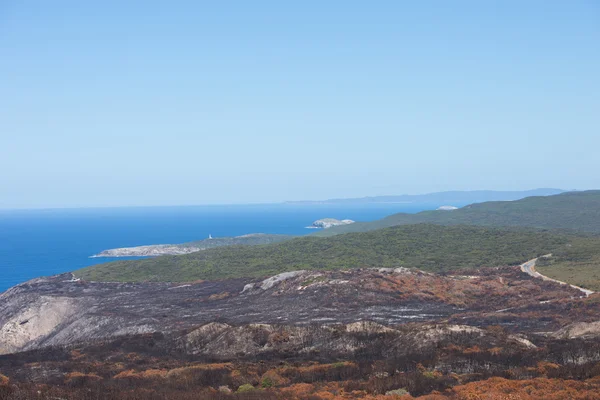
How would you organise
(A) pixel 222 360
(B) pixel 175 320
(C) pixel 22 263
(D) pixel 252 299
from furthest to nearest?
(C) pixel 22 263 < (D) pixel 252 299 < (B) pixel 175 320 < (A) pixel 222 360

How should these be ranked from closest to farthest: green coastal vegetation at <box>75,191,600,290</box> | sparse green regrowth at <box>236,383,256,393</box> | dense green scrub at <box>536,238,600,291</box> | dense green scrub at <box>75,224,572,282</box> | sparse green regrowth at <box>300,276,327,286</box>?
sparse green regrowth at <box>236,383,256,393</box>, dense green scrub at <box>536,238,600,291</box>, sparse green regrowth at <box>300,276,327,286</box>, green coastal vegetation at <box>75,191,600,290</box>, dense green scrub at <box>75,224,572,282</box>

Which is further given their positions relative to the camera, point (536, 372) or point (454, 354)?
point (454, 354)

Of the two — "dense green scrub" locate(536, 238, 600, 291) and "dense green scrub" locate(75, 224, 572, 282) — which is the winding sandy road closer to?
"dense green scrub" locate(536, 238, 600, 291)

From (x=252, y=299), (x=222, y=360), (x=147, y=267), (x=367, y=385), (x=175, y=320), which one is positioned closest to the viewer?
(x=367, y=385)

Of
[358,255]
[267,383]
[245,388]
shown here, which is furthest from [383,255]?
[245,388]

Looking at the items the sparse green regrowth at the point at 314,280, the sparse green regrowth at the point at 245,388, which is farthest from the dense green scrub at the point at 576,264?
the sparse green regrowth at the point at 245,388

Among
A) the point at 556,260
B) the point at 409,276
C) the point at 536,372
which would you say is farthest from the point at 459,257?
the point at 536,372

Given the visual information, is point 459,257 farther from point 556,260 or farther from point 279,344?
point 279,344

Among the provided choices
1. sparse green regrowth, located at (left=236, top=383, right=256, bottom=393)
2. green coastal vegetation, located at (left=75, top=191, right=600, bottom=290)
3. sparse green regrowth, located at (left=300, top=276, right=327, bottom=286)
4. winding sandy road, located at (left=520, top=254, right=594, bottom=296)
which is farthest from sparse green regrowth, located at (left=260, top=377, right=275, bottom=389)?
green coastal vegetation, located at (left=75, top=191, right=600, bottom=290)

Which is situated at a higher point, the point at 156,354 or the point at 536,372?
the point at 536,372
